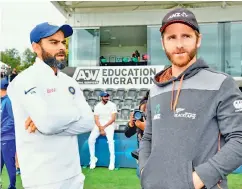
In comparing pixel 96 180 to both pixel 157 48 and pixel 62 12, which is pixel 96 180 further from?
pixel 62 12

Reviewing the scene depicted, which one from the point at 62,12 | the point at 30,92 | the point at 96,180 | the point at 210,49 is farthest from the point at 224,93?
the point at 62,12

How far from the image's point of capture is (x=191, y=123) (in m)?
1.44

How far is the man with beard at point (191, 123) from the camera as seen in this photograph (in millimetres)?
1394

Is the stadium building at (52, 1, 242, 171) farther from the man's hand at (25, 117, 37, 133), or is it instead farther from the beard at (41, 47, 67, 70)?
the man's hand at (25, 117, 37, 133)

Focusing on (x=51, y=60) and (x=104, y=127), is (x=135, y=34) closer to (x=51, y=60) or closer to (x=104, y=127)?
(x=104, y=127)

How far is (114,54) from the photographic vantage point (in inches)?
724

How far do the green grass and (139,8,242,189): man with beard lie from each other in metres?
4.85

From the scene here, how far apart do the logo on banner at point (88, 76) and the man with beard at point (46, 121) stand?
10887mm

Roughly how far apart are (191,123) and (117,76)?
1158 cm

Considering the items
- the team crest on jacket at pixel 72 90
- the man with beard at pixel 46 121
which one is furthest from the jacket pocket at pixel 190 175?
the team crest on jacket at pixel 72 90

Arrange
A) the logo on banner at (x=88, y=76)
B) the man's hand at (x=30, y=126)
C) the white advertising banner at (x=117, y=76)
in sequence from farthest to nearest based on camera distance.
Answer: the logo on banner at (x=88, y=76) < the white advertising banner at (x=117, y=76) < the man's hand at (x=30, y=126)

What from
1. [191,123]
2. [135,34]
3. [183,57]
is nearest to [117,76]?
[135,34]

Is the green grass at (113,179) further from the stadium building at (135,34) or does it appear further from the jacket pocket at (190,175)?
the stadium building at (135,34)

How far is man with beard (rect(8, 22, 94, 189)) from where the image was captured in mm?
2168
